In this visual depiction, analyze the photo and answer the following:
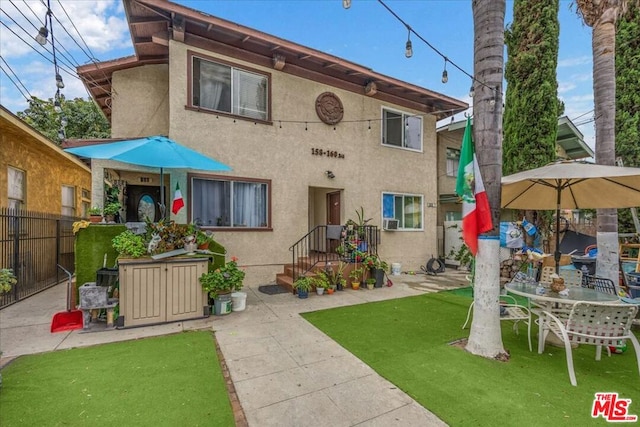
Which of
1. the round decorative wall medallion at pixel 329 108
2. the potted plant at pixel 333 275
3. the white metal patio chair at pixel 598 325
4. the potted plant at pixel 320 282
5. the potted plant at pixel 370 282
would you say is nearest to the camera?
the white metal patio chair at pixel 598 325

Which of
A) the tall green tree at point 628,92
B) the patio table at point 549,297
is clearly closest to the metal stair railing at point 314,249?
the patio table at point 549,297

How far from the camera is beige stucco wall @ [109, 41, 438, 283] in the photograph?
6.90 metres

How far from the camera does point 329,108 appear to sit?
8.55m

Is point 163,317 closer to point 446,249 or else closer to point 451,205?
point 446,249

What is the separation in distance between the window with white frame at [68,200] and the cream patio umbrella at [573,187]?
13842 millimetres

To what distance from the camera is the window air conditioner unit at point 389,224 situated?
30.7 ft

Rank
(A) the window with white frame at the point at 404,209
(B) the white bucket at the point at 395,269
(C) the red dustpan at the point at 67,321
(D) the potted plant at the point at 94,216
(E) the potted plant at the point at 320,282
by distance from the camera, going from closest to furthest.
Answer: (C) the red dustpan at the point at 67,321 < (D) the potted plant at the point at 94,216 < (E) the potted plant at the point at 320,282 < (B) the white bucket at the point at 395,269 < (A) the window with white frame at the point at 404,209

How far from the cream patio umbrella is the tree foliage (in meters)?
3.52

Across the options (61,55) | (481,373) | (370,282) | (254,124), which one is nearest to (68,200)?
(61,55)

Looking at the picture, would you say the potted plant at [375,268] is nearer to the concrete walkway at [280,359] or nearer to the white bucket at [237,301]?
the concrete walkway at [280,359]

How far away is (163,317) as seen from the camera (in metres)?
4.74

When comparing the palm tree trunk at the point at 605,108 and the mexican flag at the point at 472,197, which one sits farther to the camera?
the palm tree trunk at the point at 605,108

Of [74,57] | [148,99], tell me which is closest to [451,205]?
[148,99]

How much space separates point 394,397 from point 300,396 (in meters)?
0.92
